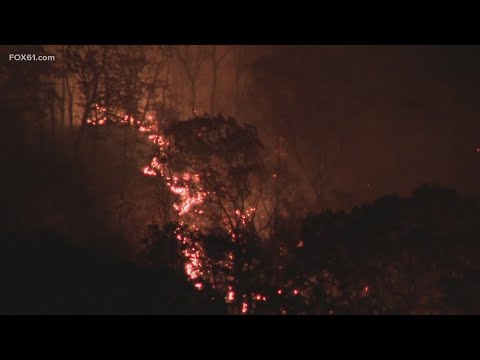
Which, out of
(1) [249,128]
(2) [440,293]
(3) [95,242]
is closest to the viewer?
(2) [440,293]

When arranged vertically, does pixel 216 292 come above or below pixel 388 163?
below

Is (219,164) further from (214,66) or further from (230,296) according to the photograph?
(214,66)

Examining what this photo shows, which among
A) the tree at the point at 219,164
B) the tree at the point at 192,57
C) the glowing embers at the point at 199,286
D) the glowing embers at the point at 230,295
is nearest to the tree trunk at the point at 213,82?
the tree at the point at 192,57

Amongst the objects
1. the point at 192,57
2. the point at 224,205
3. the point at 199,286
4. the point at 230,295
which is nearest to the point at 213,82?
the point at 192,57

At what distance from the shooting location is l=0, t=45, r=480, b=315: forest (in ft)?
38.5

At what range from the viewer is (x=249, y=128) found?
14227 mm

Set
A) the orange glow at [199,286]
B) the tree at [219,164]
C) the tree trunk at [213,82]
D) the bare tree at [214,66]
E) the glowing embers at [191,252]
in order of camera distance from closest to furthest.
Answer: the orange glow at [199,286] < the glowing embers at [191,252] < the tree at [219,164] < the tree trunk at [213,82] < the bare tree at [214,66]

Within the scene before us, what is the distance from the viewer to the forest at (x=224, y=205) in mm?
11727

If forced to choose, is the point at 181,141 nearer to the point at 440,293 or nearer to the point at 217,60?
the point at 440,293

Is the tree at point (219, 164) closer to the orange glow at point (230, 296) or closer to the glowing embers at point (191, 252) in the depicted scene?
the glowing embers at point (191, 252)

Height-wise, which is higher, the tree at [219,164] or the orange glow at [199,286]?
the tree at [219,164]

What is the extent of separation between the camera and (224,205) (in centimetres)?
1475

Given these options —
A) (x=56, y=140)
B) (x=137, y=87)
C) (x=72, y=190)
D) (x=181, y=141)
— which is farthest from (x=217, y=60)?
(x=181, y=141)

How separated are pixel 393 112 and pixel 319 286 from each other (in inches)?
859
